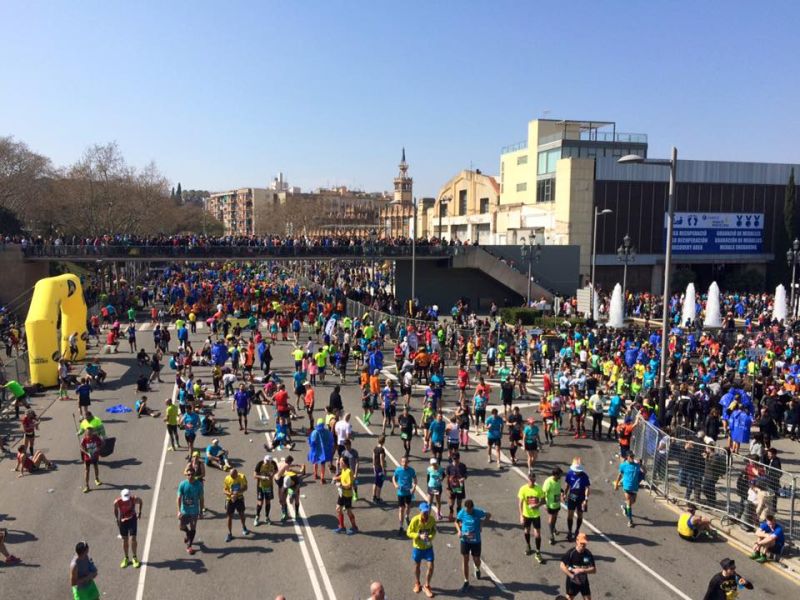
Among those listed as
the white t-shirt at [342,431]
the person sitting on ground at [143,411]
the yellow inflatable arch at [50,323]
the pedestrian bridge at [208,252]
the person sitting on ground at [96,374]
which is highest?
the pedestrian bridge at [208,252]

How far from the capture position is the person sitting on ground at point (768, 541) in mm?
10797

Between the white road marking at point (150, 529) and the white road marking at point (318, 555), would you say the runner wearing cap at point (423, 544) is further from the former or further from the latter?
the white road marking at point (150, 529)

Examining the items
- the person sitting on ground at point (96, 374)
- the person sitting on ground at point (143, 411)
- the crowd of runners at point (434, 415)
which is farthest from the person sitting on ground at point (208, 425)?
the person sitting on ground at point (96, 374)

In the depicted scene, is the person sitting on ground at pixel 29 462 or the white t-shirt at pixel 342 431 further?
the person sitting on ground at pixel 29 462

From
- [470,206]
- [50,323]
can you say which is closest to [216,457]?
[50,323]

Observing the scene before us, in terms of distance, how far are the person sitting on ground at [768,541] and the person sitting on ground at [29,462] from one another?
46.3 feet

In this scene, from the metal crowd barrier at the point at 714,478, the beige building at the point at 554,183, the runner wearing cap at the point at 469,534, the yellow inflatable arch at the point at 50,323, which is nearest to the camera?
the runner wearing cap at the point at 469,534

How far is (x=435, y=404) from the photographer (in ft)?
61.6

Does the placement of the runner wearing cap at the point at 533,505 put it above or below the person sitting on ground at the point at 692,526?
above

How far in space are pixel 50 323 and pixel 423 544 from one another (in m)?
18.6

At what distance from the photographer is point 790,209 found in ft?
179

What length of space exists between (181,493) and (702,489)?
→ 961 cm

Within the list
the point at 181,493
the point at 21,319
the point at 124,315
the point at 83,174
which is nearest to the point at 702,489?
the point at 181,493

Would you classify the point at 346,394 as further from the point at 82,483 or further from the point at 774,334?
the point at 774,334
